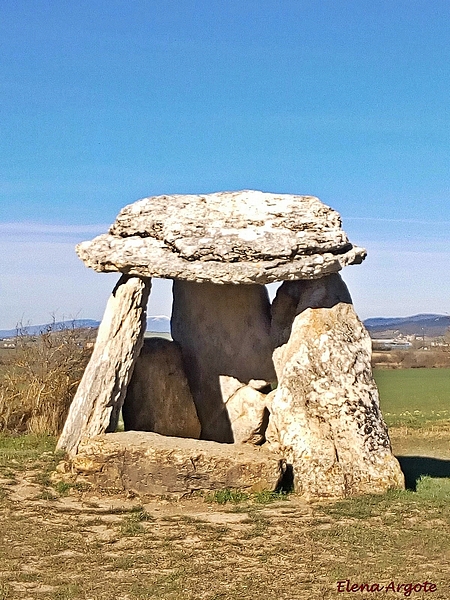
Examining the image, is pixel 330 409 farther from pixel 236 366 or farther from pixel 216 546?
pixel 216 546

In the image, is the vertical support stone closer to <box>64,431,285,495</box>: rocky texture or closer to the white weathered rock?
<box>64,431,285,495</box>: rocky texture

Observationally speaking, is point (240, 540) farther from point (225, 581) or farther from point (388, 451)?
point (388, 451)

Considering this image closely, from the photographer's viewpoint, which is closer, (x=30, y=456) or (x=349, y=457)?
(x=349, y=457)

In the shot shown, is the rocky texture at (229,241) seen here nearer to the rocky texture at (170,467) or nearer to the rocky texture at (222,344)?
the rocky texture at (222,344)

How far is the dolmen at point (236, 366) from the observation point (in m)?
9.95

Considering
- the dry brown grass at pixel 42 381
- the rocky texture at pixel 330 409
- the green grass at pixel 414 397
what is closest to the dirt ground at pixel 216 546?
the rocky texture at pixel 330 409

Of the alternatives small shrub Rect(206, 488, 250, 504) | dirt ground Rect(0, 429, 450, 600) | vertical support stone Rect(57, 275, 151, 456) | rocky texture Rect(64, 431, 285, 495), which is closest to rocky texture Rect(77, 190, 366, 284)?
vertical support stone Rect(57, 275, 151, 456)

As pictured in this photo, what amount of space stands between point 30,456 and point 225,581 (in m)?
6.11

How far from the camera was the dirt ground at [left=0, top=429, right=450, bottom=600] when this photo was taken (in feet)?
22.0

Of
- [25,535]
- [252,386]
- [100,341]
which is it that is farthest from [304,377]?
[25,535]

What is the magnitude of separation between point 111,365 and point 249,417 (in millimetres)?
2293

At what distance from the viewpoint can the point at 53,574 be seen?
704 centimetres

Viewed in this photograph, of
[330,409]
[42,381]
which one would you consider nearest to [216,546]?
[330,409]

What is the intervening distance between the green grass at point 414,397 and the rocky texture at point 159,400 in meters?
7.67
